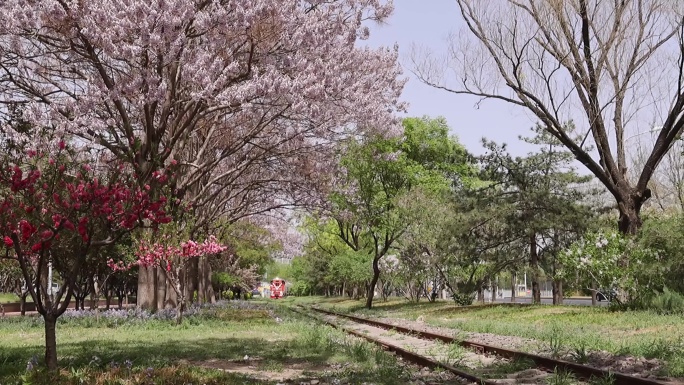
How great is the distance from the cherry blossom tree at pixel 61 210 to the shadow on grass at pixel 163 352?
181 centimetres

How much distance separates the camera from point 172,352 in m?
13.4

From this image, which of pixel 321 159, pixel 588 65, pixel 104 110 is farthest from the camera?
pixel 321 159

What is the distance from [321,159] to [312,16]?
973 centimetres

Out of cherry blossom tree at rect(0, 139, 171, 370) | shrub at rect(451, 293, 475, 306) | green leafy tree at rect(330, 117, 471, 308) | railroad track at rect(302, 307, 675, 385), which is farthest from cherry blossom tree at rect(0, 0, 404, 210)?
shrub at rect(451, 293, 475, 306)

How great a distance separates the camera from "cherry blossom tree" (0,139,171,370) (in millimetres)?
8602

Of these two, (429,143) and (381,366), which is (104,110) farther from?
(429,143)

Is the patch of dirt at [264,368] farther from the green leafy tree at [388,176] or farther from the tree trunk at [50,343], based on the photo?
the green leafy tree at [388,176]

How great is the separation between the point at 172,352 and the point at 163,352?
0.21m

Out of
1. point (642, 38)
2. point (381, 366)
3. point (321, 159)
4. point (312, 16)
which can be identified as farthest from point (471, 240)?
point (381, 366)

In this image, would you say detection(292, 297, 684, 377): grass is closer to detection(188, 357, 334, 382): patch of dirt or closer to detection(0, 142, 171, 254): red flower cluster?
detection(188, 357, 334, 382): patch of dirt

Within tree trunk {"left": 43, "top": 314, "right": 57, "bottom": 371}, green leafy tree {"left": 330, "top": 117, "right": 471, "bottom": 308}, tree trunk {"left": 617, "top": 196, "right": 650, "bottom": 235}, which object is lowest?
tree trunk {"left": 43, "top": 314, "right": 57, "bottom": 371}

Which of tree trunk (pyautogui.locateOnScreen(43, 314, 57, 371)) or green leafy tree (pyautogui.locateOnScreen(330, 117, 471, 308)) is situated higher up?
green leafy tree (pyautogui.locateOnScreen(330, 117, 471, 308))

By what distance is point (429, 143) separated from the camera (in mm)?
53844

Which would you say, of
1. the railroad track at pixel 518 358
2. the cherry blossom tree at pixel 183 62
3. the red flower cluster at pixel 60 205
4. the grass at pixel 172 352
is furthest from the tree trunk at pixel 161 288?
the red flower cluster at pixel 60 205
